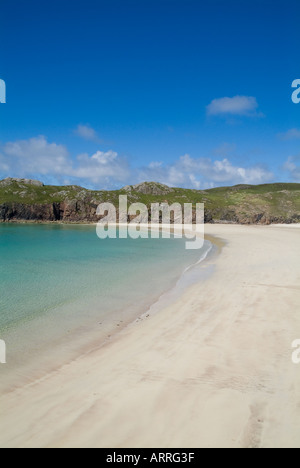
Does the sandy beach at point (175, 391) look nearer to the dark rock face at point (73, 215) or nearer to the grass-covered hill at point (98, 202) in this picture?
the dark rock face at point (73, 215)

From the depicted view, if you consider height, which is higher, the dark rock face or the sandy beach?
the dark rock face

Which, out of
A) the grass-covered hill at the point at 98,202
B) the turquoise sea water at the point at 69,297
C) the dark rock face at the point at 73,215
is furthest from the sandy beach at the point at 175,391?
the grass-covered hill at the point at 98,202

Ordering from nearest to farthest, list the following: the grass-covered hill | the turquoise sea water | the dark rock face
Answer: the turquoise sea water → the dark rock face → the grass-covered hill

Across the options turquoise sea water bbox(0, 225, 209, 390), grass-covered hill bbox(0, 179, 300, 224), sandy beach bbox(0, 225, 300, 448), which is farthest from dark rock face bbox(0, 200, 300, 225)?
sandy beach bbox(0, 225, 300, 448)

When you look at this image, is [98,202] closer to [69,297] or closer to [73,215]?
[73,215]

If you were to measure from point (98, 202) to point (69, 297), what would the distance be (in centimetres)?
7708

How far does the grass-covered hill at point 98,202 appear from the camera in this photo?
81125mm

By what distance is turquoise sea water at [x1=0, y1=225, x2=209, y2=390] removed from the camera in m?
8.57

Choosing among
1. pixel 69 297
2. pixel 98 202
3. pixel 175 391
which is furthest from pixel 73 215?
pixel 175 391

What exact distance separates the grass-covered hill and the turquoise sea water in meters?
61.5

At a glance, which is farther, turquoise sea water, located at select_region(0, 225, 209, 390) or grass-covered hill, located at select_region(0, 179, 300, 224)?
grass-covered hill, located at select_region(0, 179, 300, 224)

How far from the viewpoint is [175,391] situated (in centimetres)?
544

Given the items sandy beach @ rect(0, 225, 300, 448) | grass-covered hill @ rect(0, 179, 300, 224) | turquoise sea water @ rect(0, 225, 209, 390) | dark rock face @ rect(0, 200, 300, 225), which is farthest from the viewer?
grass-covered hill @ rect(0, 179, 300, 224)

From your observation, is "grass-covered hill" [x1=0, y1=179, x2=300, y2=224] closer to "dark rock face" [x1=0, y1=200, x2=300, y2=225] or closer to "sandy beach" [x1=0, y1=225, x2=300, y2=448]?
"dark rock face" [x1=0, y1=200, x2=300, y2=225]
